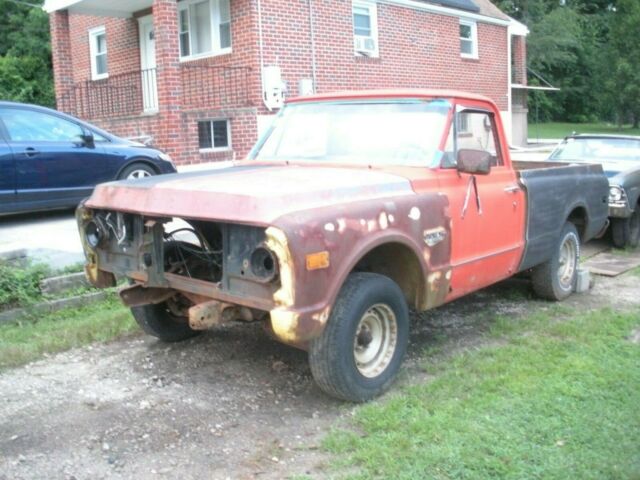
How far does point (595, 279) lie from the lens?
7680 millimetres

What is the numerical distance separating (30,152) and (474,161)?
605 cm

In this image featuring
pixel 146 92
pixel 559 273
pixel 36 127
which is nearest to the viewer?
pixel 559 273

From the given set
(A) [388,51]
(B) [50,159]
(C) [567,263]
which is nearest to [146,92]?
(A) [388,51]

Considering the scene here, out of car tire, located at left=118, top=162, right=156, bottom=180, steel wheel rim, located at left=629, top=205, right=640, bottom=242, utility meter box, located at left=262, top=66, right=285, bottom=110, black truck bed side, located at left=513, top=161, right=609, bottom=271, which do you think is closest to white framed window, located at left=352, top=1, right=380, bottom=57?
utility meter box, located at left=262, top=66, right=285, bottom=110

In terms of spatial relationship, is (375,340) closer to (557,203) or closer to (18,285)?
(557,203)

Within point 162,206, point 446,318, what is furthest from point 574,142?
point 162,206

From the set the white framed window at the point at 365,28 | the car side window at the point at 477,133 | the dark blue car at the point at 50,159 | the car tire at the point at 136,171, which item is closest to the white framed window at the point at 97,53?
the white framed window at the point at 365,28

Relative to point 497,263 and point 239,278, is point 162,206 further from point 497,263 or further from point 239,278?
point 497,263

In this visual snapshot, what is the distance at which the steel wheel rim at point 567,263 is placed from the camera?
6.81m

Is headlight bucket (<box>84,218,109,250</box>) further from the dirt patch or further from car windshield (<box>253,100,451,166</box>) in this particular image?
car windshield (<box>253,100,451,166</box>)

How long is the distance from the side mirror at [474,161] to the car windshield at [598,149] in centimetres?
607

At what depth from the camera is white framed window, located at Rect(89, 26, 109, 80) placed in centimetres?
1842

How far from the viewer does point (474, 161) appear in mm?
4797

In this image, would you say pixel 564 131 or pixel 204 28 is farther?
pixel 564 131
